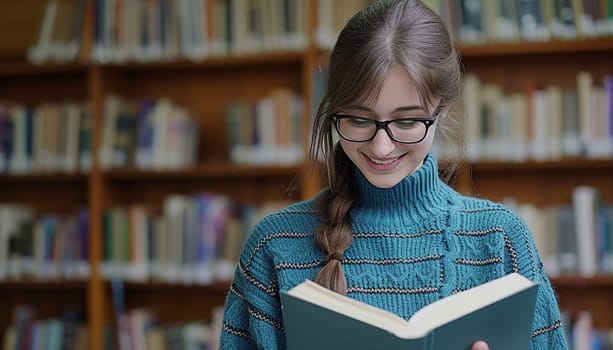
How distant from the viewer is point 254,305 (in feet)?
4.42

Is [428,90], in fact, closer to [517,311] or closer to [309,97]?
[517,311]

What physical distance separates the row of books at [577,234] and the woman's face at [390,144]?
6.24 ft

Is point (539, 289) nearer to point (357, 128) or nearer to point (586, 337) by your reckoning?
point (357, 128)

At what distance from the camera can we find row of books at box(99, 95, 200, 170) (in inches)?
137

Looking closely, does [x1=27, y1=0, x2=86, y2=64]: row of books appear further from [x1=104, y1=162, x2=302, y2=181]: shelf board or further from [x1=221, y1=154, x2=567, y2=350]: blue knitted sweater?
[x1=221, y1=154, x2=567, y2=350]: blue knitted sweater

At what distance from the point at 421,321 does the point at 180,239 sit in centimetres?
242

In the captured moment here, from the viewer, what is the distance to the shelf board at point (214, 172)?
3.38m

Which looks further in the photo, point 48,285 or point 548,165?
point 48,285

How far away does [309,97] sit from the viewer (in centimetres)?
329

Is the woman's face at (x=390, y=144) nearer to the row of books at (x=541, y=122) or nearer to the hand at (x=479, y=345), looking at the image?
the hand at (x=479, y=345)

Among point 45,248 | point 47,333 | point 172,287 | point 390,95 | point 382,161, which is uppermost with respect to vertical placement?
point 390,95

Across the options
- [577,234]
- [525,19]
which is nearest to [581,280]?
[577,234]

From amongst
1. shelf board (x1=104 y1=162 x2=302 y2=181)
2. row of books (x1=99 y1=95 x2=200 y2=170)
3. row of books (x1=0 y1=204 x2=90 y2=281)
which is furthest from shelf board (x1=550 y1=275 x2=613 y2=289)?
row of books (x1=0 y1=204 x2=90 y2=281)

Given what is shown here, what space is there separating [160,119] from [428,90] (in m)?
2.32
